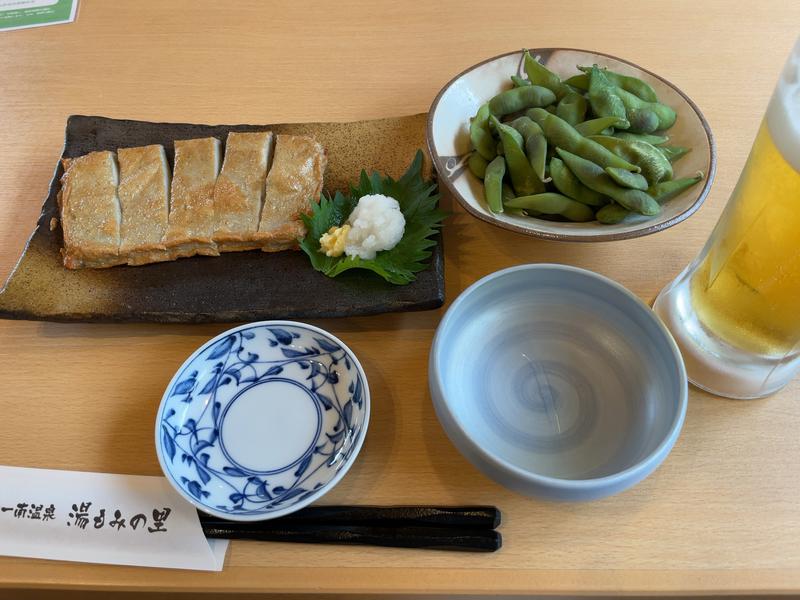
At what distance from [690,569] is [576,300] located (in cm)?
48

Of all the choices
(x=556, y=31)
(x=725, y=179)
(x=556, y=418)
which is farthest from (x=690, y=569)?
(x=556, y=31)

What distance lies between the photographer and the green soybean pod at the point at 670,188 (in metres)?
1.19

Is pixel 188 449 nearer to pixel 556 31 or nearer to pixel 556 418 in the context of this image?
pixel 556 418

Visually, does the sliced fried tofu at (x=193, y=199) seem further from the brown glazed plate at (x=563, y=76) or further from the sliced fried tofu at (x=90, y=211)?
the brown glazed plate at (x=563, y=76)

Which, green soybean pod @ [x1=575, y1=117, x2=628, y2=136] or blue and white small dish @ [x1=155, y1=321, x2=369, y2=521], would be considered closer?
blue and white small dish @ [x1=155, y1=321, x2=369, y2=521]

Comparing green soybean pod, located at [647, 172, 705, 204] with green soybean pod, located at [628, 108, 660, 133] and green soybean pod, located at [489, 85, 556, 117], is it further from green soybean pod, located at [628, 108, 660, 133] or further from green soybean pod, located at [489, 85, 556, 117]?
green soybean pod, located at [489, 85, 556, 117]

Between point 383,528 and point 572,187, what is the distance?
0.76 metres

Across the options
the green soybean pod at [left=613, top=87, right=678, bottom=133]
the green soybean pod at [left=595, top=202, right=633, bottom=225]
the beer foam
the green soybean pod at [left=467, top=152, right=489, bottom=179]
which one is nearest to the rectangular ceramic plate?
the green soybean pod at [left=467, top=152, right=489, bottom=179]

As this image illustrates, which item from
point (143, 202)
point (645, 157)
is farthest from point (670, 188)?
point (143, 202)

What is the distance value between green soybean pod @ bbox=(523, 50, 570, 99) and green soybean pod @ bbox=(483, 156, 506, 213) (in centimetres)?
26

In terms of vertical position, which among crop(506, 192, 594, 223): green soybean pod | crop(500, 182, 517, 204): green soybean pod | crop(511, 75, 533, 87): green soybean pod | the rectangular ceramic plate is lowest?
the rectangular ceramic plate

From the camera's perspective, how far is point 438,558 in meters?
0.95

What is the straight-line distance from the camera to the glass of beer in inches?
33.0

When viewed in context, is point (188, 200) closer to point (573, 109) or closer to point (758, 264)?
point (573, 109)
